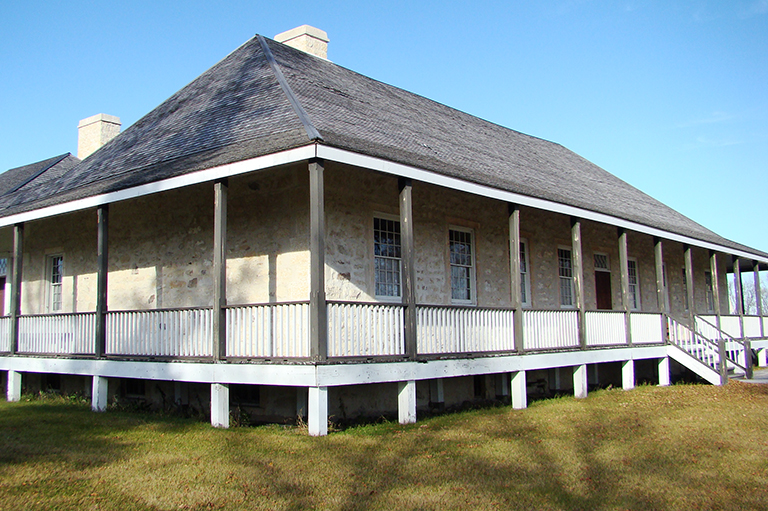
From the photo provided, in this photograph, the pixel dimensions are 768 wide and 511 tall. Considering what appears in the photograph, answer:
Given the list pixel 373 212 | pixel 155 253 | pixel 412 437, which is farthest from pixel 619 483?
pixel 155 253

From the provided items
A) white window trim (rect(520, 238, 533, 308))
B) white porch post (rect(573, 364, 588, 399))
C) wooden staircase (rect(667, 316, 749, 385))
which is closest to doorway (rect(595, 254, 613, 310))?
wooden staircase (rect(667, 316, 749, 385))

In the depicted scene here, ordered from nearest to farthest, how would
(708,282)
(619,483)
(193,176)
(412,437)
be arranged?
(619,483), (412,437), (193,176), (708,282)

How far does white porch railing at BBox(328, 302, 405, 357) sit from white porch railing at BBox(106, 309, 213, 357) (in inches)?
87.7

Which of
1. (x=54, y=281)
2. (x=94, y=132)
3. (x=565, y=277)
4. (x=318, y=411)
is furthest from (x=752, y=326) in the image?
(x=94, y=132)

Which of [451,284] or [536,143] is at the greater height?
[536,143]

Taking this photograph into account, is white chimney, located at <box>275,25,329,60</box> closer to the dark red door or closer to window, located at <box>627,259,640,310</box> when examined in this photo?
the dark red door

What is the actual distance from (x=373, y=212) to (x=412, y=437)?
4.48 metres

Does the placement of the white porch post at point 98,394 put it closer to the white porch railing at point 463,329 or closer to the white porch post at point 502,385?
the white porch railing at point 463,329

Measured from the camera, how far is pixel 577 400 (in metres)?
13.9

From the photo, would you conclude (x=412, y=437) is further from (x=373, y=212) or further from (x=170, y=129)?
Result: (x=170, y=129)

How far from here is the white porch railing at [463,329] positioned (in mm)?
10750

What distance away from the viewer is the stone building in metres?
9.98

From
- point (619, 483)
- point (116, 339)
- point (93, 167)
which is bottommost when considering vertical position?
point (619, 483)

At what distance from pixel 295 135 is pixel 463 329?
4.30m
